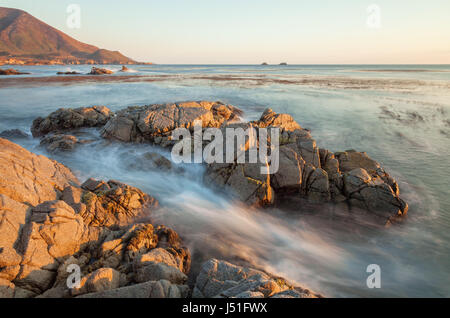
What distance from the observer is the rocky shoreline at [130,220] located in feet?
14.6

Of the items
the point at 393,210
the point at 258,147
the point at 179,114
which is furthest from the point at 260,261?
the point at 179,114

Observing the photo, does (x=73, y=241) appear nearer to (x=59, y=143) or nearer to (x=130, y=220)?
(x=130, y=220)

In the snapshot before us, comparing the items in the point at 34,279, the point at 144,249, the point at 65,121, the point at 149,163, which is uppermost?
the point at 65,121

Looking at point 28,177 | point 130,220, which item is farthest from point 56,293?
point 28,177

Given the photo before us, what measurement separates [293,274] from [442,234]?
5977 millimetres

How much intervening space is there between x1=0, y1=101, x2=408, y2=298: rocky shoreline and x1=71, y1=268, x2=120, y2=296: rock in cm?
2

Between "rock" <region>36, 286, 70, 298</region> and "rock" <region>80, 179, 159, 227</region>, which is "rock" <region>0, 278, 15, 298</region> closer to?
"rock" <region>36, 286, 70, 298</region>

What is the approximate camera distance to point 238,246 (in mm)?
7359

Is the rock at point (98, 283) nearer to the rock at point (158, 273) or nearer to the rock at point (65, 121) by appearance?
the rock at point (158, 273)

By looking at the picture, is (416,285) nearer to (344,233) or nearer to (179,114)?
(344,233)

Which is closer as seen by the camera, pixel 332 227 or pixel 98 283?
pixel 98 283

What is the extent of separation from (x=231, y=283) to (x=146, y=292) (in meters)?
1.65

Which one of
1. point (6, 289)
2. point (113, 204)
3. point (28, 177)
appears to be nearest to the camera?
point (6, 289)

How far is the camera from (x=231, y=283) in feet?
15.5
